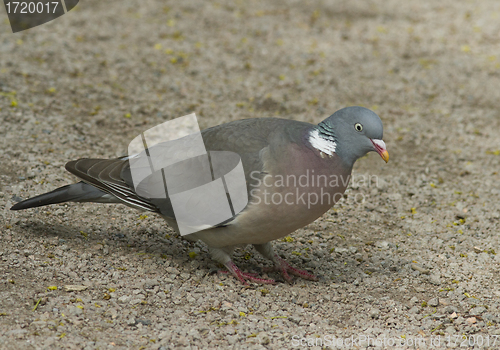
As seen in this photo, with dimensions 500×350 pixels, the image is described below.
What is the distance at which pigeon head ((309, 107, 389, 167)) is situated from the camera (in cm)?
363

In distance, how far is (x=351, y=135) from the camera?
3.65 m

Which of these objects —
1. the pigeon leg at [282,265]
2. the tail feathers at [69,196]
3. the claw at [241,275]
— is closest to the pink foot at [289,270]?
the pigeon leg at [282,265]

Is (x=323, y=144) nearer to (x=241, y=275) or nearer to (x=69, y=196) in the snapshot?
(x=241, y=275)

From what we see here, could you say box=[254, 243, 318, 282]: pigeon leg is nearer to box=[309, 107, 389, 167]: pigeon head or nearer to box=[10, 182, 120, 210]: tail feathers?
box=[309, 107, 389, 167]: pigeon head

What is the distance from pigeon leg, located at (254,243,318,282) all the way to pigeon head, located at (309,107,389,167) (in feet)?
3.30

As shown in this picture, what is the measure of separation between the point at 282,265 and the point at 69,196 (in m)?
1.79

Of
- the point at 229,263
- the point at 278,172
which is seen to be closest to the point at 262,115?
the point at 229,263

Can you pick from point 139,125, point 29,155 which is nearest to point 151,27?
point 139,125

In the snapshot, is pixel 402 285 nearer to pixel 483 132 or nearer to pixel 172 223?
pixel 172 223

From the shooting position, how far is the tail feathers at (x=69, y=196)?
12.9 feet

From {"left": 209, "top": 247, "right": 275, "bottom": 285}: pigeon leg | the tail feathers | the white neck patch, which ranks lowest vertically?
{"left": 209, "top": 247, "right": 275, "bottom": 285}: pigeon leg

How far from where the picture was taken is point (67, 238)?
412cm

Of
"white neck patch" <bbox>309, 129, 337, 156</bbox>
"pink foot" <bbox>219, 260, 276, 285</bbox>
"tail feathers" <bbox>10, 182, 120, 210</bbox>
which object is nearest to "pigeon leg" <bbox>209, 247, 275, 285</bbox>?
"pink foot" <bbox>219, 260, 276, 285</bbox>

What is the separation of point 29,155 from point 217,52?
3.85m
